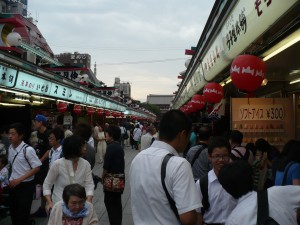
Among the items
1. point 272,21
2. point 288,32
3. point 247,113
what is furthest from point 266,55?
point 247,113

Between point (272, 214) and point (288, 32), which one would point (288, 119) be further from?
point (272, 214)

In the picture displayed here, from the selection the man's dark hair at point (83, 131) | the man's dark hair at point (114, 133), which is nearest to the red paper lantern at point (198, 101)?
the man's dark hair at point (114, 133)

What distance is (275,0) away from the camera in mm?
3170

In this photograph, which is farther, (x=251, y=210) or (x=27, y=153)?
(x=27, y=153)

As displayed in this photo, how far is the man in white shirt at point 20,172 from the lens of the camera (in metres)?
5.84

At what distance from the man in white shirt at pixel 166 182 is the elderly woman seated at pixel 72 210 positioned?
3.28 ft

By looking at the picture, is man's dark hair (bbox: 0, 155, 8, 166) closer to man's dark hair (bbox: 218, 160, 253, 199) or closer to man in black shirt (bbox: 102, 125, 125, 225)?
man in black shirt (bbox: 102, 125, 125, 225)

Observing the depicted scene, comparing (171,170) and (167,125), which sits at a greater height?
(167,125)

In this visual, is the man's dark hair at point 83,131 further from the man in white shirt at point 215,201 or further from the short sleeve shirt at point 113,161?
the man in white shirt at point 215,201

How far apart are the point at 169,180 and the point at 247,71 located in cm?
264

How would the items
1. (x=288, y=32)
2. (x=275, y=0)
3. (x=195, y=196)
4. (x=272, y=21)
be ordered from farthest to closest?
(x=288, y=32)
(x=272, y=21)
(x=275, y=0)
(x=195, y=196)

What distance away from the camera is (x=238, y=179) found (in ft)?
8.43

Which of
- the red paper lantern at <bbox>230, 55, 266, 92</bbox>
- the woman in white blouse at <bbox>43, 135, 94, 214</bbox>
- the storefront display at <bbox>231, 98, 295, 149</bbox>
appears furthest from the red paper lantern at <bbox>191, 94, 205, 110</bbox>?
the woman in white blouse at <bbox>43, 135, 94, 214</bbox>

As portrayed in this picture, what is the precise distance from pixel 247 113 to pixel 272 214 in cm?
701
